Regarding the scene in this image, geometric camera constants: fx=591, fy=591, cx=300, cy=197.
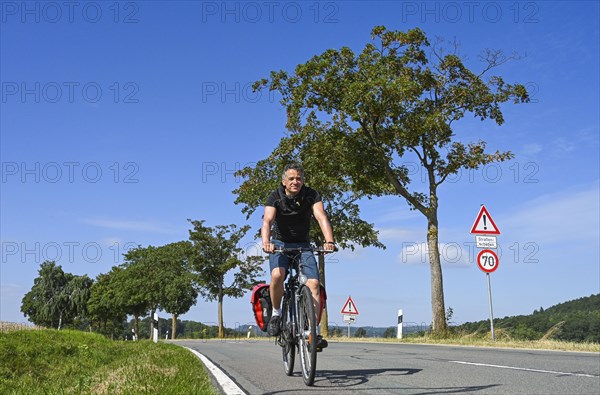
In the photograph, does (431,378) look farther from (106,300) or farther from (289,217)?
(106,300)

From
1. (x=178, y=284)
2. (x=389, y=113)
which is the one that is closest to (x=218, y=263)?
(x=178, y=284)

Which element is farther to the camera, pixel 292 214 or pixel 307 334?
pixel 292 214

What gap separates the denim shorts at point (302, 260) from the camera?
589 cm

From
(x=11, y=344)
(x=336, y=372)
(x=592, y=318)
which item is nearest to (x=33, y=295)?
(x=11, y=344)

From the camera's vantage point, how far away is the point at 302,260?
6008 mm

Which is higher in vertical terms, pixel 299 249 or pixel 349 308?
pixel 299 249

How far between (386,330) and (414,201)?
19.9 feet

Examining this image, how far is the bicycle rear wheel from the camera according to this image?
6.24 meters

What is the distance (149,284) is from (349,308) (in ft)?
116

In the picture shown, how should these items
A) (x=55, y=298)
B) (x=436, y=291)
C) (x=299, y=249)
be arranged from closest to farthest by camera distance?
(x=299, y=249) → (x=436, y=291) → (x=55, y=298)

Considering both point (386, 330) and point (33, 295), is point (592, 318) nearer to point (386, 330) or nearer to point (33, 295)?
point (386, 330)

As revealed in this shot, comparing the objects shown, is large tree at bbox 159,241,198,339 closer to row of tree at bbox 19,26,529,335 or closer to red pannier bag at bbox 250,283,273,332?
row of tree at bbox 19,26,529,335

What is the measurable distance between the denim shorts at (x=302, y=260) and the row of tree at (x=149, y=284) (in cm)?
4252

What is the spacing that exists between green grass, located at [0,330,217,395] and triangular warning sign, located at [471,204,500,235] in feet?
27.4
